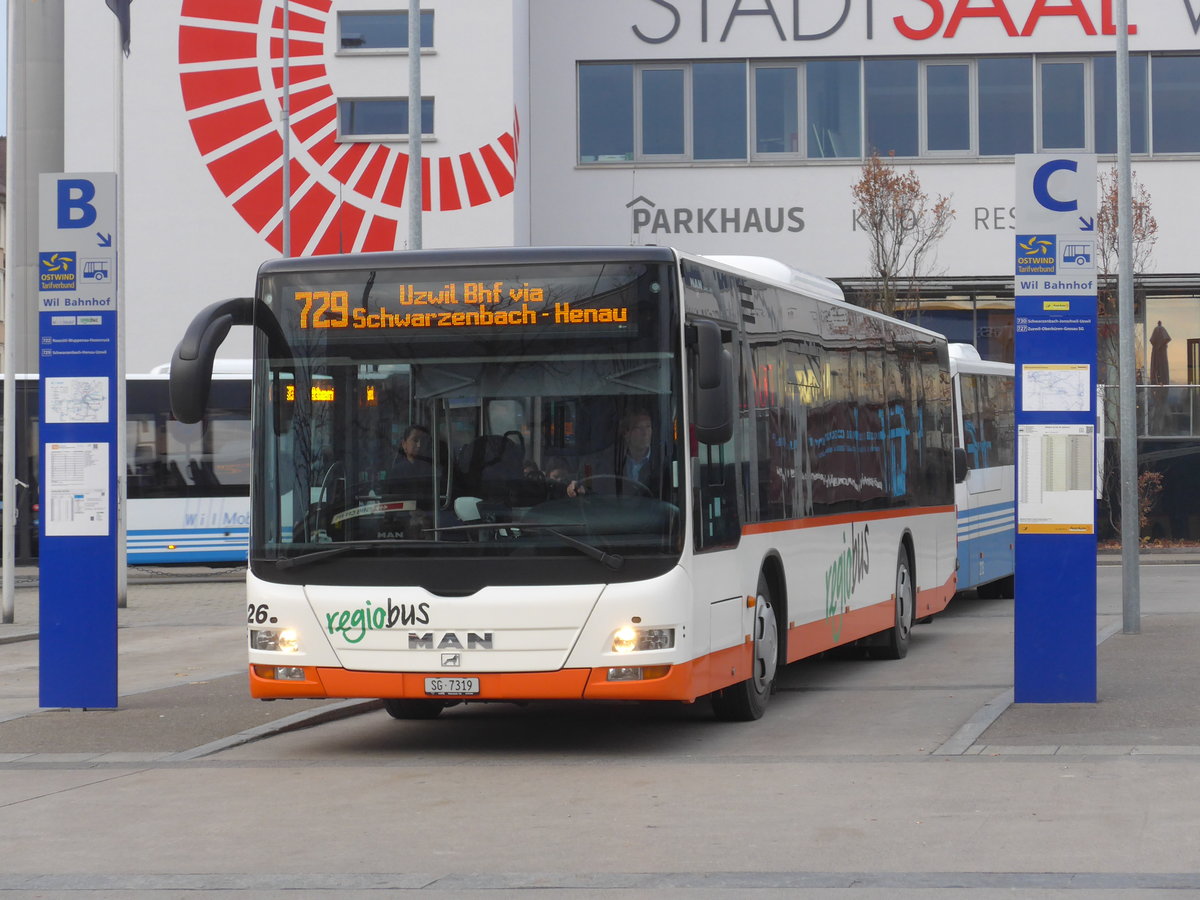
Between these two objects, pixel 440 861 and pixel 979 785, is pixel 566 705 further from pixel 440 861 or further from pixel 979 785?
pixel 440 861

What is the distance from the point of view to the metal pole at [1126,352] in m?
16.7

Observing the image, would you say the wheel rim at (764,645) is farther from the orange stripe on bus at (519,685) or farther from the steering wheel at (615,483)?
the steering wheel at (615,483)

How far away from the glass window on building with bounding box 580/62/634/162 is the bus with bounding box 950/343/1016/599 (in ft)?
55.9

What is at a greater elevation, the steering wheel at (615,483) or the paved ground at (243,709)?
the steering wheel at (615,483)

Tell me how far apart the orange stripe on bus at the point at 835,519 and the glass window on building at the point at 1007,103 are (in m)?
21.7

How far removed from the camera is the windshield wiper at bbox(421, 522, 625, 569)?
10000 mm

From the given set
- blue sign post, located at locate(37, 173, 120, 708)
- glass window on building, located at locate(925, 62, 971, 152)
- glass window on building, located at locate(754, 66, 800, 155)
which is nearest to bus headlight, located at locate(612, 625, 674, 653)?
blue sign post, located at locate(37, 173, 120, 708)

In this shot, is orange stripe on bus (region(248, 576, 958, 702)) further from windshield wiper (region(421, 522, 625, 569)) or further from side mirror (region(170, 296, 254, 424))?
side mirror (region(170, 296, 254, 424))

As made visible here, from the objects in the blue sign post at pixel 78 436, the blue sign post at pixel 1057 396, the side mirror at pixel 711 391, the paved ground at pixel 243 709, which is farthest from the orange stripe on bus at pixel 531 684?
the blue sign post at pixel 78 436

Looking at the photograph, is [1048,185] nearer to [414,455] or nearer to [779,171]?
[414,455]

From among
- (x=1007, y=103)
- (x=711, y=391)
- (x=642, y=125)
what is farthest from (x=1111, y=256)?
(x=711, y=391)

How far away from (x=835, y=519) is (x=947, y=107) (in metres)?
26.2

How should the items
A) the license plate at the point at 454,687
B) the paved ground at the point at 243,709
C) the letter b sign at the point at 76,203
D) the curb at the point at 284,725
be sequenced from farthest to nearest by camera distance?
the letter b sign at the point at 76,203
the curb at the point at 284,725
the paved ground at the point at 243,709
the license plate at the point at 454,687

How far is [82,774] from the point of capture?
33.4 ft
